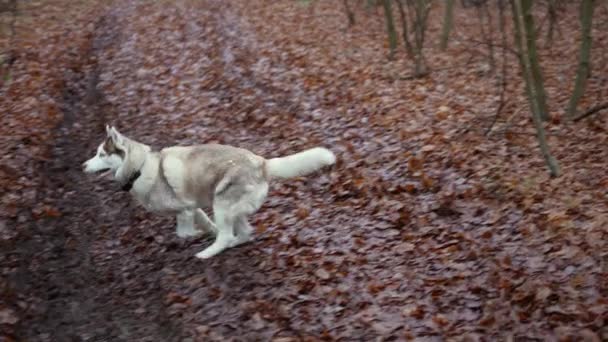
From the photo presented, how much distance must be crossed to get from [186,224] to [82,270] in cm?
149

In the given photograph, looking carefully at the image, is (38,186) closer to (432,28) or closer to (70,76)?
(70,76)

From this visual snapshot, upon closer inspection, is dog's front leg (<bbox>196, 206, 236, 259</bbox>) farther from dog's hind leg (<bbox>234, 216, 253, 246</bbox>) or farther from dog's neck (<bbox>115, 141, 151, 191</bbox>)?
dog's neck (<bbox>115, 141, 151, 191</bbox>)

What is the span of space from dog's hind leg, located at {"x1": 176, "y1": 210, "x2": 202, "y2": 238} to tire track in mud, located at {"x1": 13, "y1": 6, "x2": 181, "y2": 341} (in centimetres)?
55

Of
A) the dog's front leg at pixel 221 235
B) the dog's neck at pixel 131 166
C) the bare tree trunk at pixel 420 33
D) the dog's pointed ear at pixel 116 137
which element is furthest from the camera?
the bare tree trunk at pixel 420 33

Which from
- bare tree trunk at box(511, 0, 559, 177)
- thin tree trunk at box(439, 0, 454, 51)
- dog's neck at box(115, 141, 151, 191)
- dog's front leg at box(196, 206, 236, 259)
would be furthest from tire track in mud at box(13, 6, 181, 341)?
thin tree trunk at box(439, 0, 454, 51)

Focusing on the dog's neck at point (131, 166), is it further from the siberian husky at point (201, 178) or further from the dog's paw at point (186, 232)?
the dog's paw at point (186, 232)

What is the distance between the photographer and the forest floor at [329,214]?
19.8ft

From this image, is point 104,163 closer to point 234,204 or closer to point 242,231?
point 234,204

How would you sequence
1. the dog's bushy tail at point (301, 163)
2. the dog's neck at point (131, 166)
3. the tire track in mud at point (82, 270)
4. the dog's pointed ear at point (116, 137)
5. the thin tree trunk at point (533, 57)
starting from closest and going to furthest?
the tire track in mud at point (82, 270)
the dog's bushy tail at point (301, 163)
the dog's pointed ear at point (116, 137)
the dog's neck at point (131, 166)
the thin tree trunk at point (533, 57)

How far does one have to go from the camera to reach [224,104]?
13.6m

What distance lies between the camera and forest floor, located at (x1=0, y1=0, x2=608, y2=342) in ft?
19.8

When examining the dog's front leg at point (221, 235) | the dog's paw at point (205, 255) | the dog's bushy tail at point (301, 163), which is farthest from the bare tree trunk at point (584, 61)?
the dog's paw at point (205, 255)

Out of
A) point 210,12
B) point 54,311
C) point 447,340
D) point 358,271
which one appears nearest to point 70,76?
point 210,12

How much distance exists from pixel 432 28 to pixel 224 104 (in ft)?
36.9
